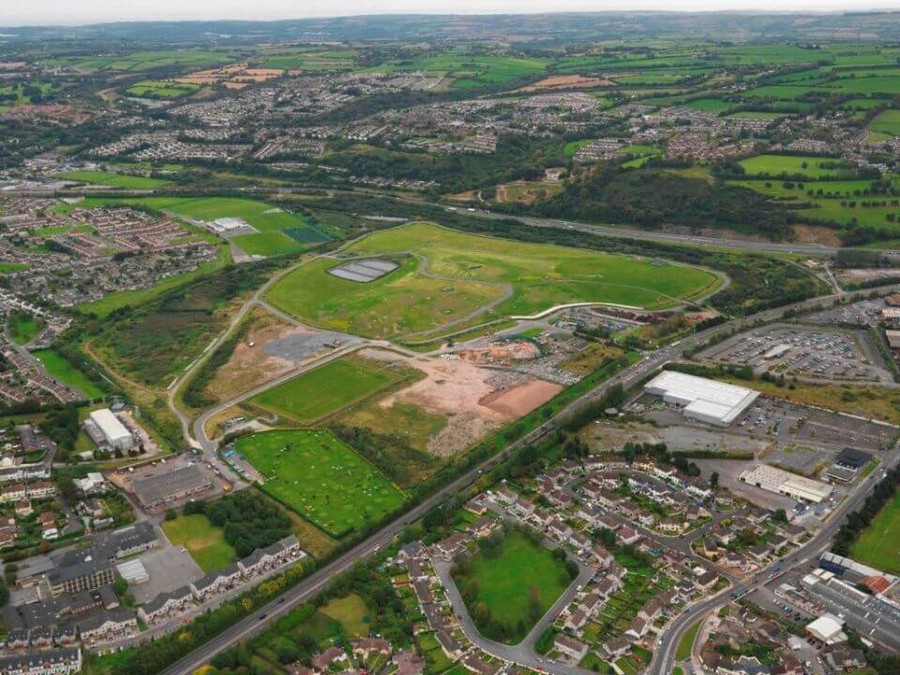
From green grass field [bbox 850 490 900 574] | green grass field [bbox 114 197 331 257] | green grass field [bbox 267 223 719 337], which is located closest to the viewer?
green grass field [bbox 850 490 900 574]

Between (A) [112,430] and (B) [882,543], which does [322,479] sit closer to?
(A) [112,430]

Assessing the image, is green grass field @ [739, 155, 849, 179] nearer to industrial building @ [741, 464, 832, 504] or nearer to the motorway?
the motorway

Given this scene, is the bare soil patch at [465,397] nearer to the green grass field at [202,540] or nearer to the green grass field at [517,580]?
the green grass field at [517,580]

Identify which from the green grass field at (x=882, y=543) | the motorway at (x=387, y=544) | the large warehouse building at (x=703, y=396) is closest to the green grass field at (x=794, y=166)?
the large warehouse building at (x=703, y=396)

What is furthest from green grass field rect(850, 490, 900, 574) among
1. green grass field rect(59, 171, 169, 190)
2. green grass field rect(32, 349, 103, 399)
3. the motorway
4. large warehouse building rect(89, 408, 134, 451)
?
green grass field rect(59, 171, 169, 190)

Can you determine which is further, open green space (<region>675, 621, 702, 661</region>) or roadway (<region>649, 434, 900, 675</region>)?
roadway (<region>649, 434, 900, 675</region>)

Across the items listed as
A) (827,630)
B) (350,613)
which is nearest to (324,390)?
(350,613)
